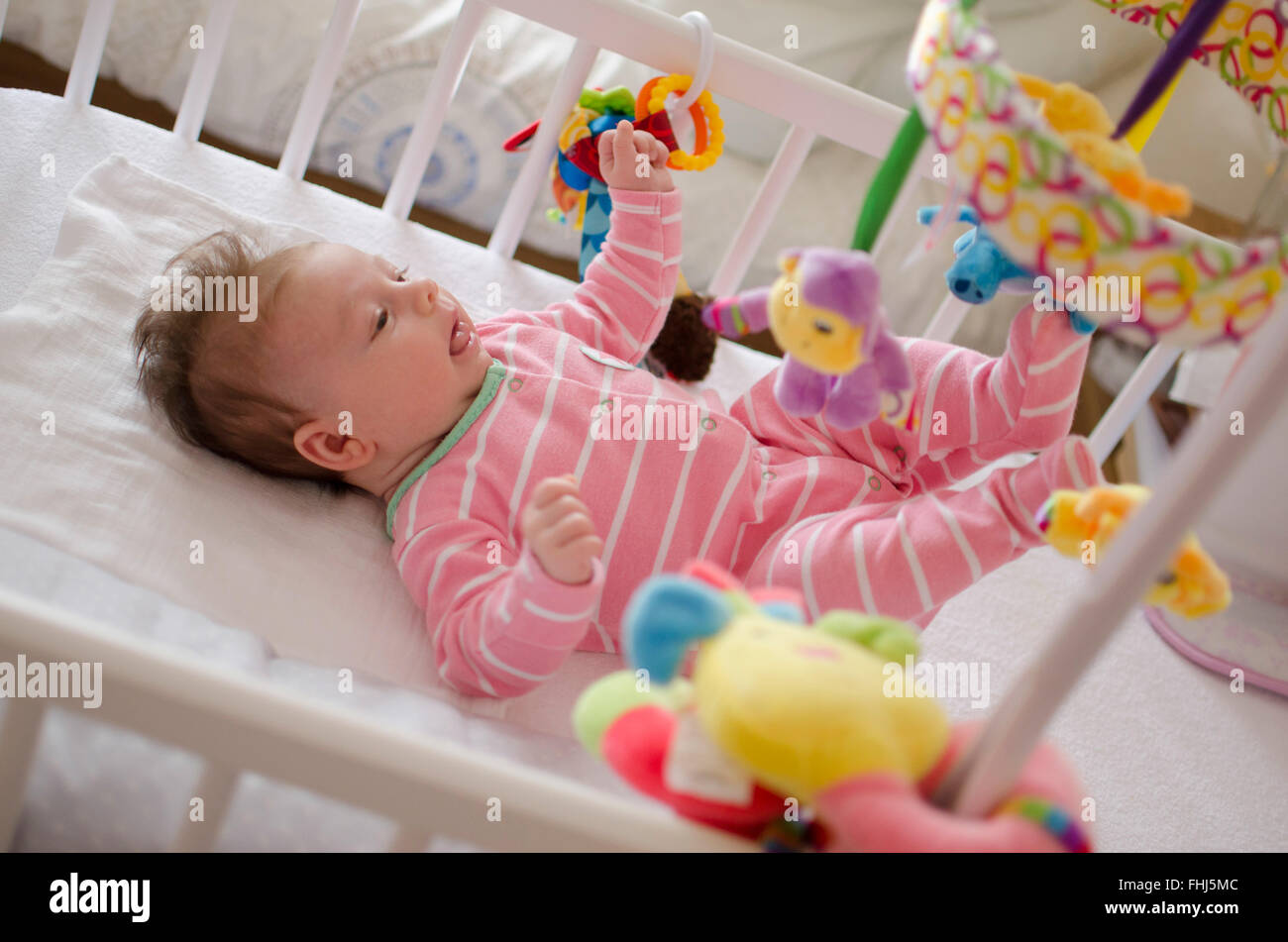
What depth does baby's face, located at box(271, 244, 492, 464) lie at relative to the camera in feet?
2.93

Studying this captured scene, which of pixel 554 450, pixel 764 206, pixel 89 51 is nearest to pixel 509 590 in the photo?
Result: pixel 554 450

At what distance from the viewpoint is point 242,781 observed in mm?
658

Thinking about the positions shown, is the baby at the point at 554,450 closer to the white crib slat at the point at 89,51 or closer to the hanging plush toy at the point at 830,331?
the hanging plush toy at the point at 830,331

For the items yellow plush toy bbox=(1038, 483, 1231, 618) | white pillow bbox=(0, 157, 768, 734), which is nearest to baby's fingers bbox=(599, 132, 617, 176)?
white pillow bbox=(0, 157, 768, 734)

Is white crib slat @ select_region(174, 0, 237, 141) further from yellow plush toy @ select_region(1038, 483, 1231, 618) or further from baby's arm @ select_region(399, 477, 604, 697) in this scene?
yellow plush toy @ select_region(1038, 483, 1231, 618)

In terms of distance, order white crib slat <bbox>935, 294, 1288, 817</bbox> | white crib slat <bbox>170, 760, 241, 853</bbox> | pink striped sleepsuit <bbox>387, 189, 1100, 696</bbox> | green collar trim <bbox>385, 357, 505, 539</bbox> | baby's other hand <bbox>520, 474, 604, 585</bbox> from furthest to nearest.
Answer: green collar trim <bbox>385, 357, 505, 539</bbox>
pink striped sleepsuit <bbox>387, 189, 1100, 696</bbox>
baby's other hand <bbox>520, 474, 604, 585</bbox>
white crib slat <bbox>170, 760, 241, 853</bbox>
white crib slat <bbox>935, 294, 1288, 817</bbox>

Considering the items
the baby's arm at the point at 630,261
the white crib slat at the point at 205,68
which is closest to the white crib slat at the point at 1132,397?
the baby's arm at the point at 630,261

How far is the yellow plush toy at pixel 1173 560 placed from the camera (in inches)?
21.8

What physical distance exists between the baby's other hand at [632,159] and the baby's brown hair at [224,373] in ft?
1.09

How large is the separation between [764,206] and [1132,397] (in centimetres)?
49

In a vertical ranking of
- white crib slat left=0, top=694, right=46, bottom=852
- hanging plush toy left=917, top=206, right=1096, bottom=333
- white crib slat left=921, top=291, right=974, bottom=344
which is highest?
hanging plush toy left=917, top=206, right=1096, bottom=333

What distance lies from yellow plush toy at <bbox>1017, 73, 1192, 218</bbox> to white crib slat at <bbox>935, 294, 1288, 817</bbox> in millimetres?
84
